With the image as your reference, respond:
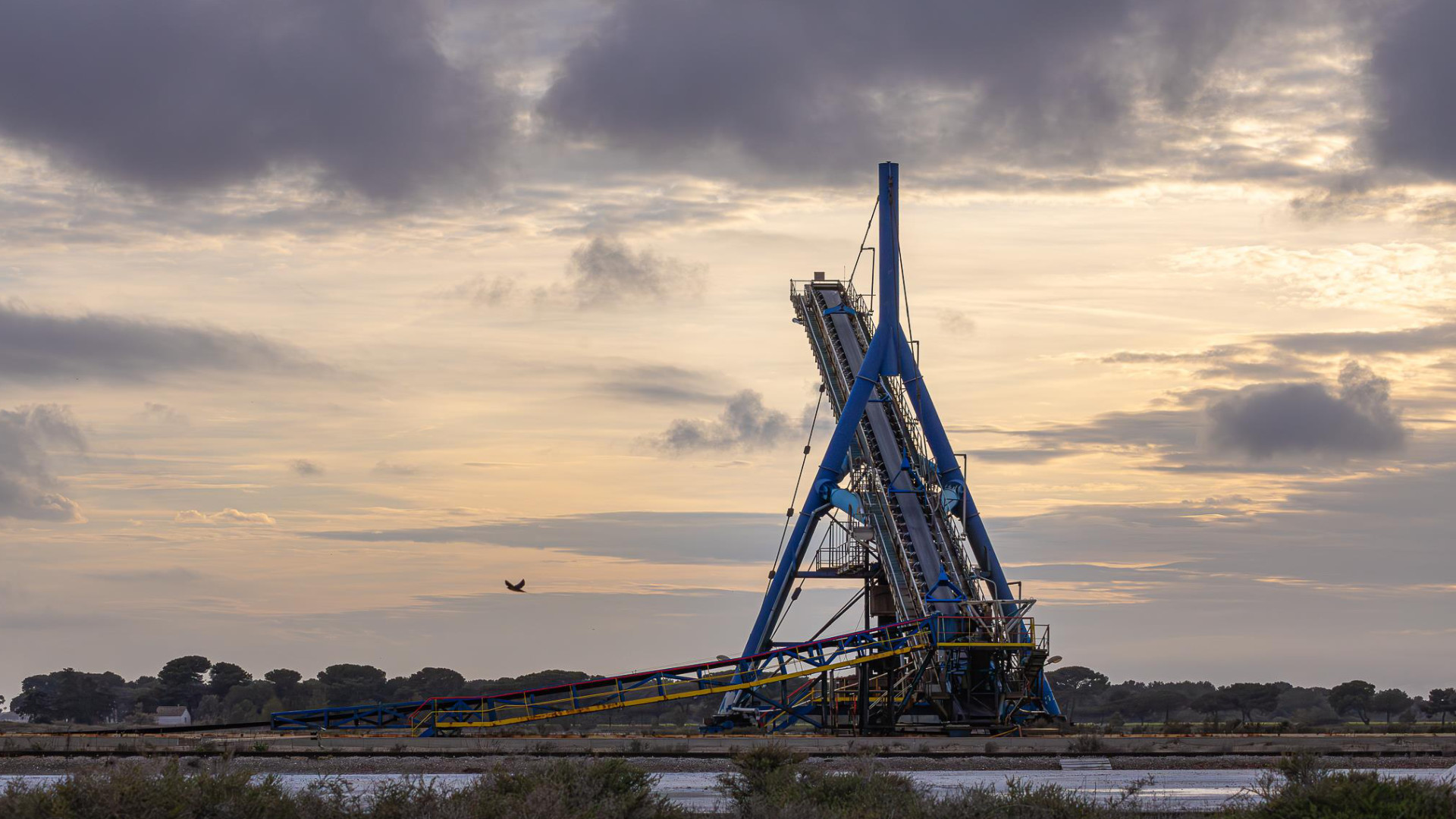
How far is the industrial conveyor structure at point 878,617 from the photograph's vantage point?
62.2 meters

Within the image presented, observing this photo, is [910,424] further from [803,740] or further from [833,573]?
[803,740]

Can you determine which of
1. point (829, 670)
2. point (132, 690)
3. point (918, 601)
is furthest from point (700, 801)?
point (132, 690)

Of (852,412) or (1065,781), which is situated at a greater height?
(852,412)

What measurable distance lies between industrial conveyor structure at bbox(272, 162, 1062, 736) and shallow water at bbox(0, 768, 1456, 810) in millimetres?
14461

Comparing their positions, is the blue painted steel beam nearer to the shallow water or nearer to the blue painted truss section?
the blue painted truss section

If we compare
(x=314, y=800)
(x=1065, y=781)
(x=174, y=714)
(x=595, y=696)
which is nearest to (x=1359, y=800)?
(x=1065, y=781)

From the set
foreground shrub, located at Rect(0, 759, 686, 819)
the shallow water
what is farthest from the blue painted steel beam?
foreground shrub, located at Rect(0, 759, 686, 819)

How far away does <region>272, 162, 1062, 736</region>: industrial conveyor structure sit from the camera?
62.2m

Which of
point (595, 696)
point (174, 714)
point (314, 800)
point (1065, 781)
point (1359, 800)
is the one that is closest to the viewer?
point (1359, 800)

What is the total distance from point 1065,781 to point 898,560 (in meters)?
27.7

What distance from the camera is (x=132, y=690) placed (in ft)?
529

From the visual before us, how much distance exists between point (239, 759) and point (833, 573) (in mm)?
33934

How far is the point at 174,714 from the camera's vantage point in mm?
131625

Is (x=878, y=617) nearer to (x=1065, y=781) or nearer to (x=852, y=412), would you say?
(x=852, y=412)
